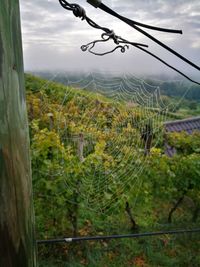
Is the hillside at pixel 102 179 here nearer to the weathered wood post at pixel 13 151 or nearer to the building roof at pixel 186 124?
the weathered wood post at pixel 13 151

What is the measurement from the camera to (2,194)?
62 cm

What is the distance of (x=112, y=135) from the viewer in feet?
9.59

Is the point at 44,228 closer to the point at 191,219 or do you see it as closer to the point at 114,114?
the point at 114,114

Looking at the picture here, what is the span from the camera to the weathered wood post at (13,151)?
592mm

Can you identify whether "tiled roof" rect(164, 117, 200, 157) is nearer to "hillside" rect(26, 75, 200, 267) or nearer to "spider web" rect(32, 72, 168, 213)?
"hillside" rect(26, 75, 200, 267)

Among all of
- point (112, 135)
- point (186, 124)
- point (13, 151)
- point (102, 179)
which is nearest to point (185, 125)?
point (186, 124)

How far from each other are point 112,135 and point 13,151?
91.0 inches

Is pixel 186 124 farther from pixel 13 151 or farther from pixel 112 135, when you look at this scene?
pixel 13 151

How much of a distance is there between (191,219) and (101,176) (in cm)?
176

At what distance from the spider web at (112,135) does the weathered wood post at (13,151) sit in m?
1.66

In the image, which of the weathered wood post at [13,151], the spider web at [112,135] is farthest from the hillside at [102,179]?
the weathered wood post at [13,151]

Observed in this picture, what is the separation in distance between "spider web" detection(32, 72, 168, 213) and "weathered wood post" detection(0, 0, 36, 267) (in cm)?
166

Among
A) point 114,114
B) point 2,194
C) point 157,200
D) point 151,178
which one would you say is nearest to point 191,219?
point 157,200

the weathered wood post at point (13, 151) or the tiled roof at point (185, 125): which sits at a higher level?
the weathered wood post at point (13, 151)
